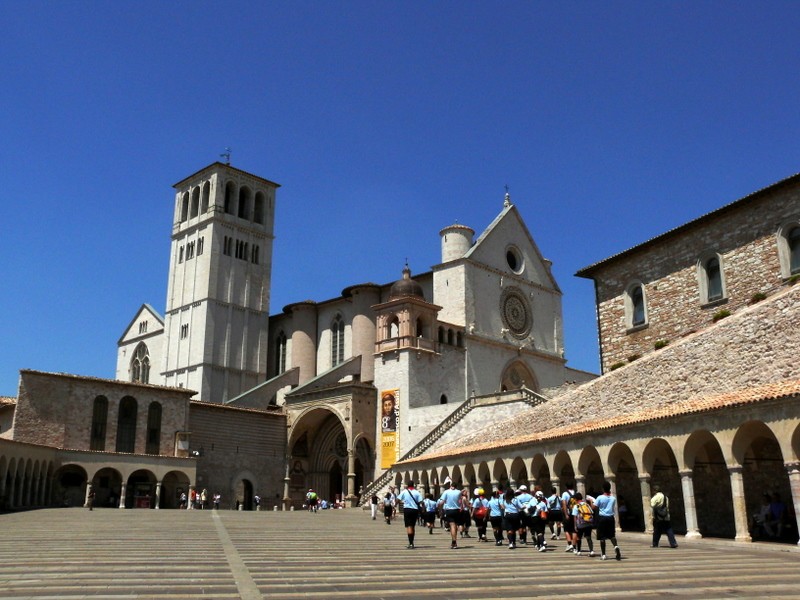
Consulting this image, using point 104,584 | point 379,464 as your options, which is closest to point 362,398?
point 379,464

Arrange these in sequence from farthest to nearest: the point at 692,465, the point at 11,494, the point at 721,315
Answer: the point at 11,494, the point at 721,315, the point at 692,465

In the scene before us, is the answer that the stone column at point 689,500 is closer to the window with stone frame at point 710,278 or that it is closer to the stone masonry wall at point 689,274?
the stone masonry wall at point 689,274

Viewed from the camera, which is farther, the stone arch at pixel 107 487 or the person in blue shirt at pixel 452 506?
the stone arch at pixel 107 487

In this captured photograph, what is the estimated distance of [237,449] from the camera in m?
48.2

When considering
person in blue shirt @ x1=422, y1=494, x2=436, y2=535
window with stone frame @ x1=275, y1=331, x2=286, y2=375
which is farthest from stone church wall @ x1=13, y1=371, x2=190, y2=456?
person in blue shirt @ x1=422, y1=494, x2=436, y2=535

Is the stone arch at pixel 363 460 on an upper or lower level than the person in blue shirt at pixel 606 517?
upper

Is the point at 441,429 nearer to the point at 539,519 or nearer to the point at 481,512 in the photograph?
the point at 481,512

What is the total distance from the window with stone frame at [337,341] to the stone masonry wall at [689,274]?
92.1ft

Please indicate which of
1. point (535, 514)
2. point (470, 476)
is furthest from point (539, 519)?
point (470, 476)

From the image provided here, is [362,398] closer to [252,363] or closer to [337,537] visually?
[252,363]

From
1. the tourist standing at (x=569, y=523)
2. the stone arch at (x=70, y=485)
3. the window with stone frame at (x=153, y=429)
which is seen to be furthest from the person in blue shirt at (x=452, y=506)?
the window with stone frame at (x=153, y=429)

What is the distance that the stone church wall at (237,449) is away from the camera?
152 ft

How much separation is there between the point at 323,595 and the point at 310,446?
4506 centimetres

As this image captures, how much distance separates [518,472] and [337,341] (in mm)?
32471
